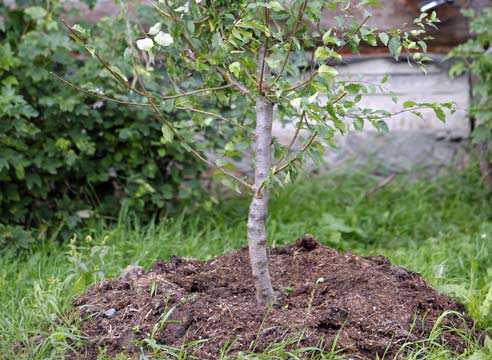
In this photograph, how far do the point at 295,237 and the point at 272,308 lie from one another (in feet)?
5.23

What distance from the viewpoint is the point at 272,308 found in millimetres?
2973

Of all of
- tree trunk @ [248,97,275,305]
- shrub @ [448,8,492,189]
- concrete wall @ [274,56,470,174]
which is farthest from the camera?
concrete wall @ [274,56,470,174]

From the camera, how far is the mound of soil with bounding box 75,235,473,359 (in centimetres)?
279

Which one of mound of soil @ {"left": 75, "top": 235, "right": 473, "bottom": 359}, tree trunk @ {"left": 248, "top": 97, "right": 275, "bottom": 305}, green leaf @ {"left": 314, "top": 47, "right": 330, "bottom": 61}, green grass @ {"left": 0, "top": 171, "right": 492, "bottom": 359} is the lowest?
green grass @ {"left": 0, "top": 171, "right": 492, "bottom": 359}

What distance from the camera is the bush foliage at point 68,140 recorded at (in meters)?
4.20

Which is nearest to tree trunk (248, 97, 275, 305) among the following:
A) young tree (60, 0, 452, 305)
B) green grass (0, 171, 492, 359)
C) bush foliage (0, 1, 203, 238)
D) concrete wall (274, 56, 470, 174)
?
young tree (60, 0, 452, 305)

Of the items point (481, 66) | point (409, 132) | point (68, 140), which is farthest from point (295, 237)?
point (409, 132)

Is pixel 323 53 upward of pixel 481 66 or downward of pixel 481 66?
upward

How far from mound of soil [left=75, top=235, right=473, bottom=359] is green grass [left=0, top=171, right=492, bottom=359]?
0.26ft

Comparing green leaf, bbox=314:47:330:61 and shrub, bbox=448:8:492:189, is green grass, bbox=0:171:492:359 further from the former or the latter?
green leaf, bbox=314:47:330:61

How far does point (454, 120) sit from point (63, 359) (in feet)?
12.8

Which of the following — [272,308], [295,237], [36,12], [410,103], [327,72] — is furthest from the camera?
[295,237]

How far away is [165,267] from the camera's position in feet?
11.0

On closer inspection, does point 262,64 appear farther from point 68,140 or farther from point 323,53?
point 68,140
